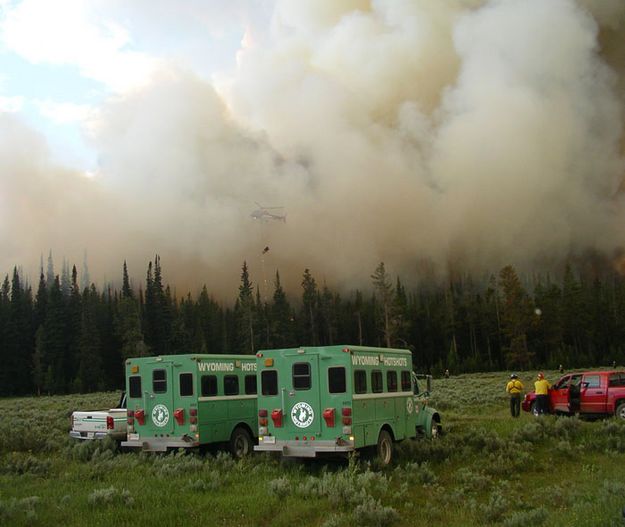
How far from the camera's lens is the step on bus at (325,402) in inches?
598

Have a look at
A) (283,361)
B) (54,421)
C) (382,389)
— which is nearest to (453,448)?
(382,389)

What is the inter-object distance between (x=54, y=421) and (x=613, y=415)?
2374cm

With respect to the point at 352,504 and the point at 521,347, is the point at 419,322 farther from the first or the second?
the point at 352,504

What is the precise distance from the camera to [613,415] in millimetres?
23906

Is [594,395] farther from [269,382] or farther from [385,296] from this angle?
[385,296]

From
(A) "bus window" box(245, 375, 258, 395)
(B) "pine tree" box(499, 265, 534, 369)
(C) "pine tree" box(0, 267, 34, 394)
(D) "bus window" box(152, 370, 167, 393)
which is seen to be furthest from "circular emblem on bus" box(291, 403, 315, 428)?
(C) "pine tree" box(0, 267, 34, 394)

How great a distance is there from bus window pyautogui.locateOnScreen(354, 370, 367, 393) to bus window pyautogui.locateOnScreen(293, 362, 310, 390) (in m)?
1.15

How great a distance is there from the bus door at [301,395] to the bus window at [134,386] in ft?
16.7

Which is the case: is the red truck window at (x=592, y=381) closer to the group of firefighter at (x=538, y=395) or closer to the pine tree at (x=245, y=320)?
the group of firefighter at (x=538, y=395)

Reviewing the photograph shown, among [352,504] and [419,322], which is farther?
[419,322]

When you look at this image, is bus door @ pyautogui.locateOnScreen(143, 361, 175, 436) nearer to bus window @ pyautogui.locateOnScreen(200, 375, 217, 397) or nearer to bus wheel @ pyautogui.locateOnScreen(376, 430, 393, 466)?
bus window @ pyautogui.locateOnScreen(200, 375, 217, 397)

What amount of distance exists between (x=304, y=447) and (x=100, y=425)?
855cm

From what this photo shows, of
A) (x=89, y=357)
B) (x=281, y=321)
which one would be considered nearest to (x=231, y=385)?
(x=89, y=357)

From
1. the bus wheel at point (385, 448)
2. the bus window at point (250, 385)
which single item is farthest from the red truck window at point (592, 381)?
the bus window at point (250, 385)
